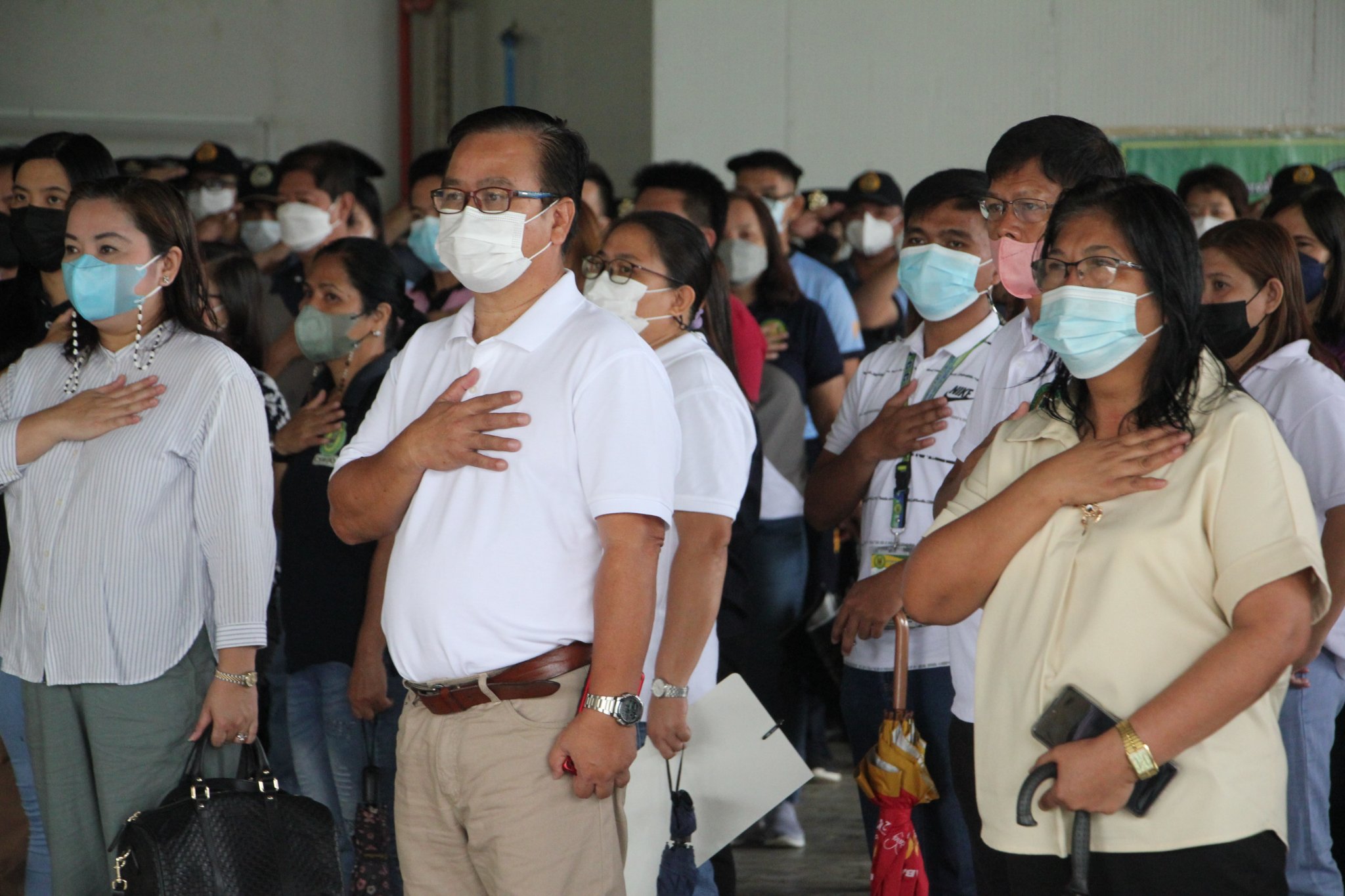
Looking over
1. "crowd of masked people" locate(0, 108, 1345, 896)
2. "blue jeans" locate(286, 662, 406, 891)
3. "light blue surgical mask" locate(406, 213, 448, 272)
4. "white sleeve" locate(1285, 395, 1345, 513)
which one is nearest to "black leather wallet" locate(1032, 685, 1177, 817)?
"crowd of masked people" locate(0, 108, 1345, 896)

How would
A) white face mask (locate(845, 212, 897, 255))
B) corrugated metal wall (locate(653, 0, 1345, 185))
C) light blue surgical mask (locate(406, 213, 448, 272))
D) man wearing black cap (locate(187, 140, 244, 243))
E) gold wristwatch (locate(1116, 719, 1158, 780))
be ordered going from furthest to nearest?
corrugated metal wall (locate(653, 0, 1345, 185))
man wearing black cap (locate(187, 140, 244, 243))
white face mask (locate(845, 212, 897, 255))
light blue surgical mask (locate(406, 213, 448, 272))
gold wristwatch (locate(1116, 719, 1158, 780))

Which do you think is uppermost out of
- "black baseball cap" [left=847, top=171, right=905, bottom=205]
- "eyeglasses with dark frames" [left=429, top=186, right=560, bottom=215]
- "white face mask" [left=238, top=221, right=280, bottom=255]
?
"black baseball cap" [left=847, top=171, right=905, bottom=205]

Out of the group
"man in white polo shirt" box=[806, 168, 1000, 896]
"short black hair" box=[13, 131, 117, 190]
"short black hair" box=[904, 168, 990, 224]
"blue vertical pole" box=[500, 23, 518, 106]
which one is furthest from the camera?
"blue vertical pole" box=[500, 23, 518, 106]

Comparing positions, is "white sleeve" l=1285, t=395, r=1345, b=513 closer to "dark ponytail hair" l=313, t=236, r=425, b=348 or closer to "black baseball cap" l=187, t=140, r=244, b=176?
"dark ponytail hair" l=313, t=236, r=425, b=348

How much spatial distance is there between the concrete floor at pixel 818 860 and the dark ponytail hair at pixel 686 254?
1.57 meters

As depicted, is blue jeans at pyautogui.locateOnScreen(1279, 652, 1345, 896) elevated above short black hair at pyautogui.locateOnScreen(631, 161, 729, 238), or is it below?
below

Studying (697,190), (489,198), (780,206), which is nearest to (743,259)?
(697,190)

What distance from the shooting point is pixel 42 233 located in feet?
10.5

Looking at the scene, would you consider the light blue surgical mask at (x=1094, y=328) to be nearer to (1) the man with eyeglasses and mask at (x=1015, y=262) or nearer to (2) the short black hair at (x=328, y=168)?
(1) the man with eyeglasses and mask at (x=1015, y=262)

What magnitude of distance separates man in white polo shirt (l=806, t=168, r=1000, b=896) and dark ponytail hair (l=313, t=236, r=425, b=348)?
3.97 ft

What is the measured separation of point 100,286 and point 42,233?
2.24ft

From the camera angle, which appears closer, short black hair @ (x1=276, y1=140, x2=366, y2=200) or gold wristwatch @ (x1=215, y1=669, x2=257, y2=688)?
gold wristwatch @ (x1=215, y1=669, x2=257, y2=688)

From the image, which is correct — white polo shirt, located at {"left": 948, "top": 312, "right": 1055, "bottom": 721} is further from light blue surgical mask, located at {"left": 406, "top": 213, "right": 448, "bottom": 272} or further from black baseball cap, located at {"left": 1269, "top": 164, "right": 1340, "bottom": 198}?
black baseball cap, located at {"left": 1269, "top": 164, "right": 1340, "bottom": 198}

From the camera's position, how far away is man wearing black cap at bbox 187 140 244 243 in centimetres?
621
